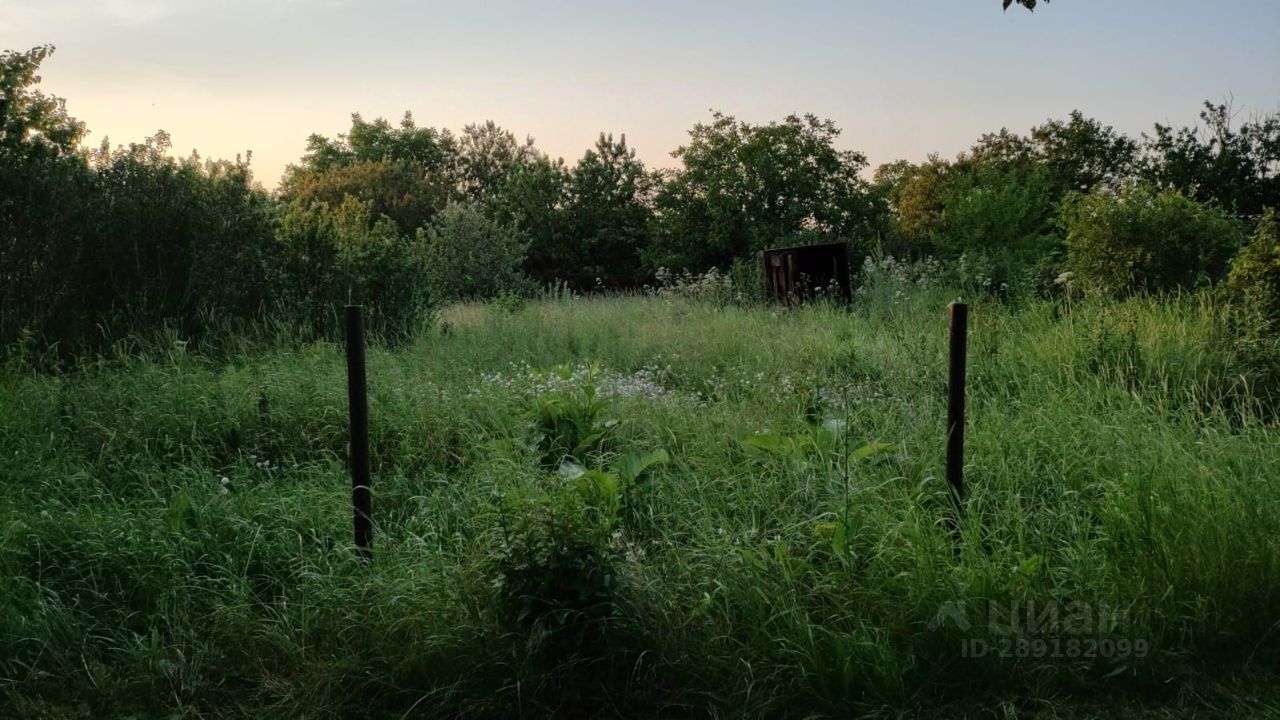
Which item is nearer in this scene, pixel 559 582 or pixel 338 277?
pixel 559 582

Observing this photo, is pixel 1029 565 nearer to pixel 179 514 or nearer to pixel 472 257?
pixel 179 514

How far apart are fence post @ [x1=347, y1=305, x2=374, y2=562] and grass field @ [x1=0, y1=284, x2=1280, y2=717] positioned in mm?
141

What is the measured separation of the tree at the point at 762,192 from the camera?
2506cm

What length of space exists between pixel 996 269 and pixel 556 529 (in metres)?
13.2

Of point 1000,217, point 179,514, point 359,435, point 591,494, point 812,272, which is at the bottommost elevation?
point 179,514

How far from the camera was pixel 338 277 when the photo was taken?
1042cm

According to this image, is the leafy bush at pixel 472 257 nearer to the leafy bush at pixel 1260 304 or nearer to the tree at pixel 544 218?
the tree at pixel 544 218

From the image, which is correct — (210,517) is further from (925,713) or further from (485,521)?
(925,713)

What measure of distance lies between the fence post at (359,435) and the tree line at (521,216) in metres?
5.75

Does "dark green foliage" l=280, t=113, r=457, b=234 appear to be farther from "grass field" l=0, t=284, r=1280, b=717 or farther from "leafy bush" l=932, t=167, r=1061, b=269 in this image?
"grass field" l=0, t=284, r=1280, b=717

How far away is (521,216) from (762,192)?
26.4 feet

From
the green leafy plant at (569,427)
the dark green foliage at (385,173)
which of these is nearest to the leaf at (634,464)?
the green leafy plant at (569,427)

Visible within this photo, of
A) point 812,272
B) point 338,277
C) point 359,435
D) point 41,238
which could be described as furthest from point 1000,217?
point 359,435

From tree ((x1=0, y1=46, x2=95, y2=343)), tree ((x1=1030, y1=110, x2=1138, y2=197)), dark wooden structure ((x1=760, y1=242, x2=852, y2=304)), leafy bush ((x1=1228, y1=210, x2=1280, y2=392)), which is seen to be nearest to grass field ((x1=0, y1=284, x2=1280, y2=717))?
leafy bush ((x1=1228, y1=210, x2=1280, y2=392))
